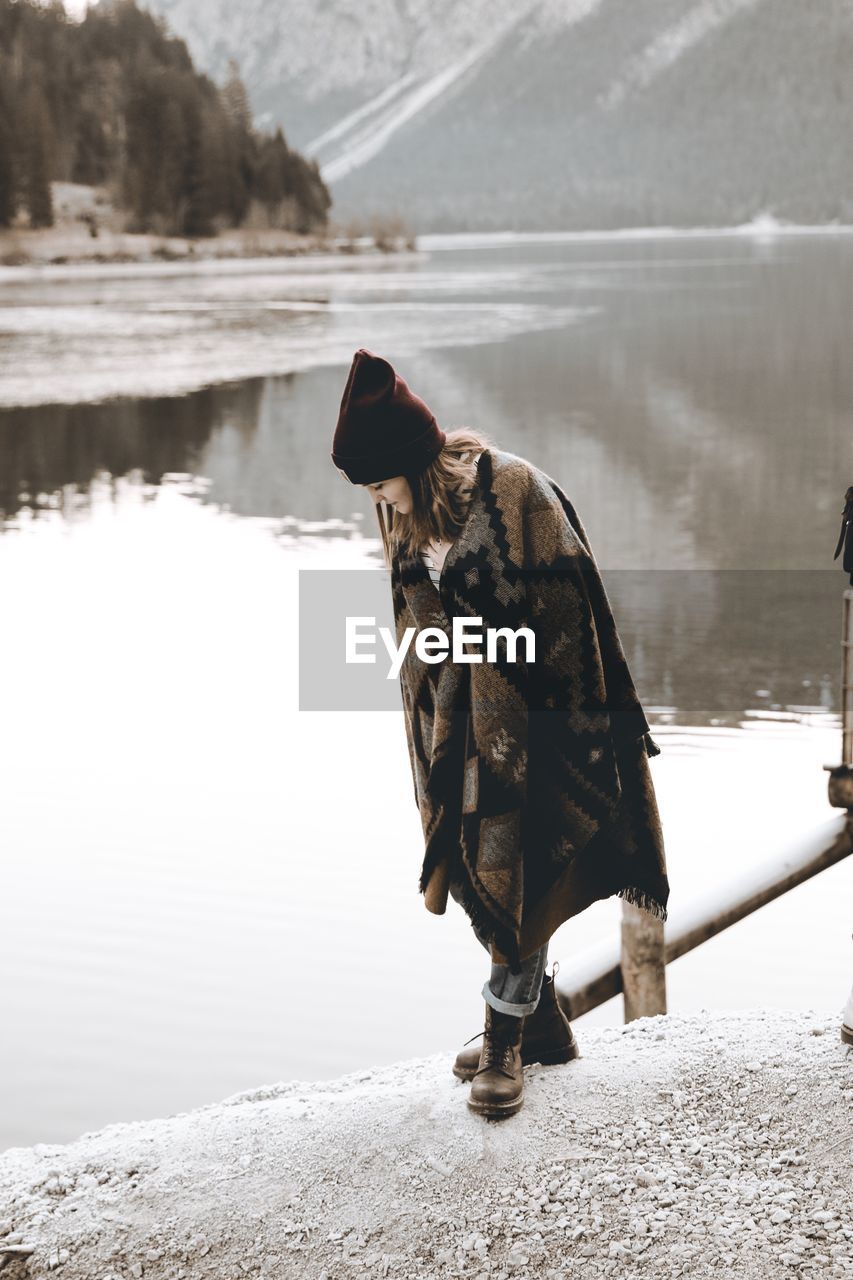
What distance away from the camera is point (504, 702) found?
3014 mm

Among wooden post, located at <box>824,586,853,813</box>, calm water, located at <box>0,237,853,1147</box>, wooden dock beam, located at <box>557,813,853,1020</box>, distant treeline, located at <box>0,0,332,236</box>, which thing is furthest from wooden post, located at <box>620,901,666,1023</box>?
distant treeline, located at <box>0,0,332,236</box>

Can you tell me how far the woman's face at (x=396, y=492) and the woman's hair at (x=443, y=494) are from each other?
1 cm

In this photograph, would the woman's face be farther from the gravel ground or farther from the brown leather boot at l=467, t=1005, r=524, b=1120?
the gravel ground

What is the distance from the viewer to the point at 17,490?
1845 cm

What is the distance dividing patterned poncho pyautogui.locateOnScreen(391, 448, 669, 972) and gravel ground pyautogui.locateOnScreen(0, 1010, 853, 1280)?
420 millimetres

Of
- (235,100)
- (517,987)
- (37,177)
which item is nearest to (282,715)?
(517,987)

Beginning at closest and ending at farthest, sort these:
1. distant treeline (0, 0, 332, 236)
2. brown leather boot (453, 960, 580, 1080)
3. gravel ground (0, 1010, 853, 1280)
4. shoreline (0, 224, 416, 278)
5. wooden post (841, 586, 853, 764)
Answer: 1. gravel ground (0, 1010, 853, 1280)
2. brown leather boot (453, 960, 580, 1080)
3. wooden post (841, 586, 853, 764)
4. shoreline (0, 224, 416, 278)
5. distant treeline (0, 0, 332, 236)

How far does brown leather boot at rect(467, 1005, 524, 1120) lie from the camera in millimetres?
3160

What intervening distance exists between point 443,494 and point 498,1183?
136 cm

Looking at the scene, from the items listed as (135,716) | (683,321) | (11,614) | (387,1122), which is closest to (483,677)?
(387,1122)

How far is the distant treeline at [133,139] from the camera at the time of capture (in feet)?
276

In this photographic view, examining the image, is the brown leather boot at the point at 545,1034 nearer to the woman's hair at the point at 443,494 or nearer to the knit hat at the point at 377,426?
the woman's hair at the point at 443,494

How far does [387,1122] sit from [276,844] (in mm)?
4211

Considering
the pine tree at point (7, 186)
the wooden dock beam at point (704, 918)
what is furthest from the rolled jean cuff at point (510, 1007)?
the pine tree at point (7, 186)
